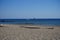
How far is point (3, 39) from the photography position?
8227 mm

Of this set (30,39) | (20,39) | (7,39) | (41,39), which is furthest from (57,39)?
(7,39)

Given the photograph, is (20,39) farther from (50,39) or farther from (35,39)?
(50,39)

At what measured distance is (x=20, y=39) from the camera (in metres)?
8.59

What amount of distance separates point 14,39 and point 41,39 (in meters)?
1.90

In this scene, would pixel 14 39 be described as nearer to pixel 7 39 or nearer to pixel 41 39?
pixel 7 39

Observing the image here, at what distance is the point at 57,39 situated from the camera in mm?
8562

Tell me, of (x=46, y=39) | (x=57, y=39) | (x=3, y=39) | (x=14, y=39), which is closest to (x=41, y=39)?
(x=46, y=39)

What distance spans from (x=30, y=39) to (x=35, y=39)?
36 centimetres

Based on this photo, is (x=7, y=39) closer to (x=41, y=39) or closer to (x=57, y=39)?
(x=41, y=39)

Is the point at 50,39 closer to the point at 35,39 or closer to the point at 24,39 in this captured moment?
the point at 35,39

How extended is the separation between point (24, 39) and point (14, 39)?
725 mm

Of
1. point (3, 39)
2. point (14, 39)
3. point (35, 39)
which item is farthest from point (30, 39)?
point (3, 39)

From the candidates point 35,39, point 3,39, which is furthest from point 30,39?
point 3,39

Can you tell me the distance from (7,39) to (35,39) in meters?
1.96
